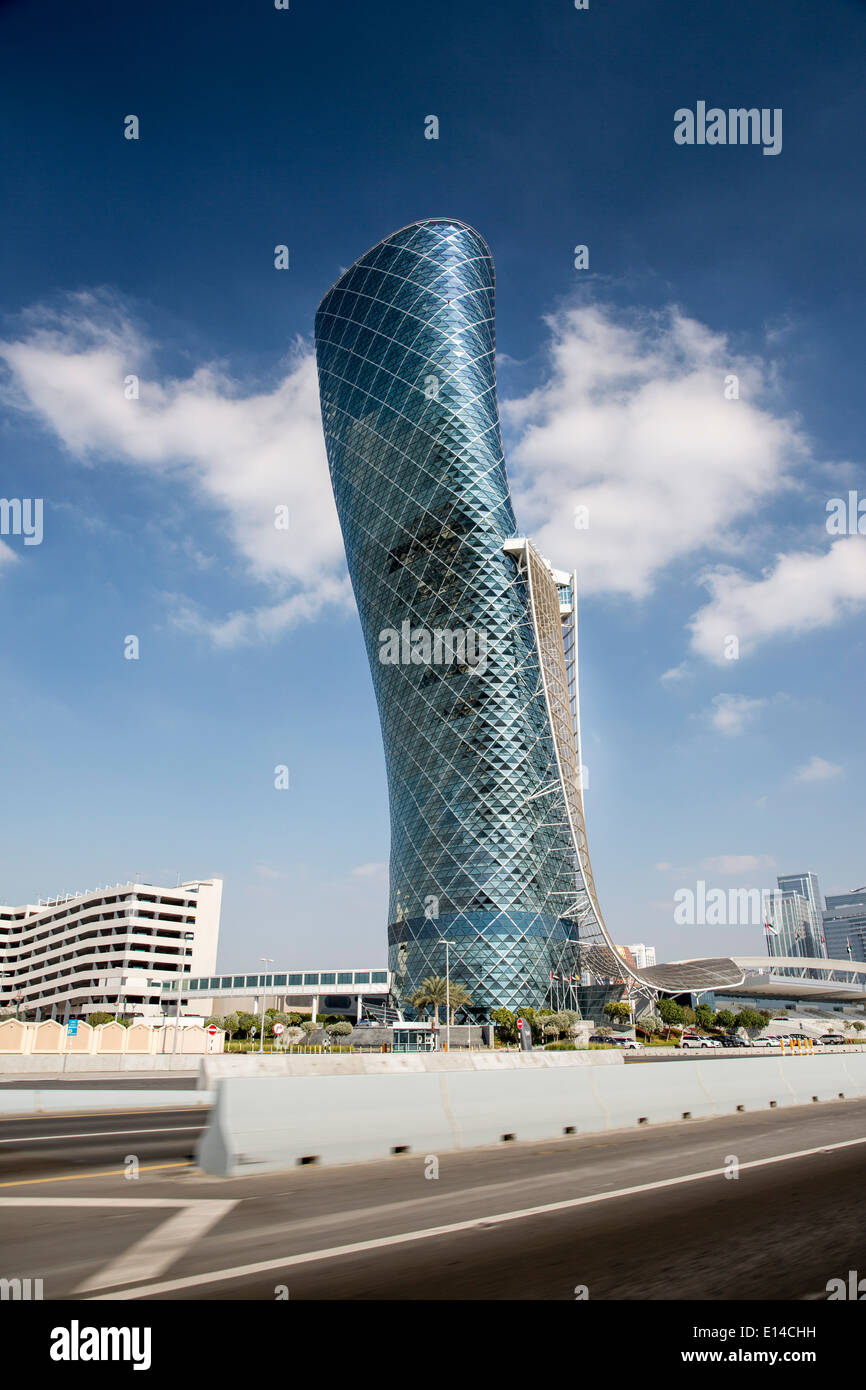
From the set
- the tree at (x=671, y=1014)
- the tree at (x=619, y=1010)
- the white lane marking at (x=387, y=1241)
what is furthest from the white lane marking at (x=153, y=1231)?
the tree at (x=671, y=1014)

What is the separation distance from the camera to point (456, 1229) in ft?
23.7

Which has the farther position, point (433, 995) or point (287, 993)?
point (287, 993)

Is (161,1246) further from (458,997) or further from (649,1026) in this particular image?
(649,1026)

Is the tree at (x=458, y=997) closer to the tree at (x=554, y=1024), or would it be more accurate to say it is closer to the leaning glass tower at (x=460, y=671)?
the leaning glass tower at (x=460, y=671)

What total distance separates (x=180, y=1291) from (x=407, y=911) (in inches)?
3516

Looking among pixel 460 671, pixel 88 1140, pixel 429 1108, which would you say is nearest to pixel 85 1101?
pixel 88 1140

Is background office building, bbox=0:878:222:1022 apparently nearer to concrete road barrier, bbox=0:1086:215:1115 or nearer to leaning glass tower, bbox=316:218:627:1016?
leaning glass tower, bbox=316:218:627:1016

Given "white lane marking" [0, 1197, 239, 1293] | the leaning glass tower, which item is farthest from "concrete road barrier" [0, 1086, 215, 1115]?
the leaning glass tower

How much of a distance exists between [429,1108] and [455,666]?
263 feet

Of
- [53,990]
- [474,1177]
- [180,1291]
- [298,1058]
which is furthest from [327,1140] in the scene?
[53,990]

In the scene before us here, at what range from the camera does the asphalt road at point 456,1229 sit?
18.5ft

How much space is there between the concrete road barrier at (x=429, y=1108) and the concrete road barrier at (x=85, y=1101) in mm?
11818

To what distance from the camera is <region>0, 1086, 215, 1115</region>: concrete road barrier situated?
23719 millimetres

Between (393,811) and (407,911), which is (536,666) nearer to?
(393,811)
